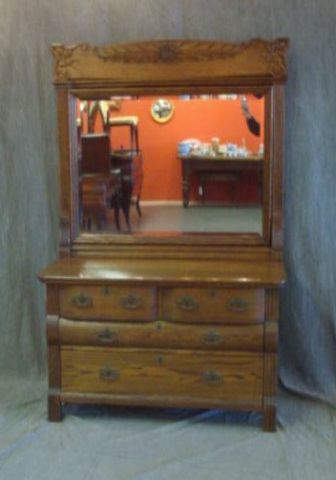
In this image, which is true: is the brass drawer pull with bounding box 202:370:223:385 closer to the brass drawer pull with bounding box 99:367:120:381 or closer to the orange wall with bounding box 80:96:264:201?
the brass drawer pull with bounding box 99:367:120:381

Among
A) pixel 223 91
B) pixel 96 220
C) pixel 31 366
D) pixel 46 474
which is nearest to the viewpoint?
pixel 46 474

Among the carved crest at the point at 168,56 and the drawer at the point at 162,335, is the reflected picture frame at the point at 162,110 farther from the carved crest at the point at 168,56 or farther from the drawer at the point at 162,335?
the drawer at the point at 162,335

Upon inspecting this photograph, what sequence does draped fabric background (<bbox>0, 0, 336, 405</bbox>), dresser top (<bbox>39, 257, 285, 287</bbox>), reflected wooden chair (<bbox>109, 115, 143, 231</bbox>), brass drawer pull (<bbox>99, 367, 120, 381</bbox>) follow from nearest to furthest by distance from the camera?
dresser top (<bbox>39, 257, 285, 287</bbox>), brass drawer pull (<bbox>99, 367, 120, 381</bbox>), draped fabric background (<bbox>0, 0, 336, 405</bbox>), reflected wooden chair (<bbox>109, 115, 143, 231</bbox>)

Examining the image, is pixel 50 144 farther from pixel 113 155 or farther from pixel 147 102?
pixel 147 102

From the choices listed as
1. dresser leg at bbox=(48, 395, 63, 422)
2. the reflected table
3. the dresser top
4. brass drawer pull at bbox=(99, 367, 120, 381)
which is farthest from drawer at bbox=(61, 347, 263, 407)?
the reflected table

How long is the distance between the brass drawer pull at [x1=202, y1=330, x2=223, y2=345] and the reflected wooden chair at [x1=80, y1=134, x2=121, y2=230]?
68 cm

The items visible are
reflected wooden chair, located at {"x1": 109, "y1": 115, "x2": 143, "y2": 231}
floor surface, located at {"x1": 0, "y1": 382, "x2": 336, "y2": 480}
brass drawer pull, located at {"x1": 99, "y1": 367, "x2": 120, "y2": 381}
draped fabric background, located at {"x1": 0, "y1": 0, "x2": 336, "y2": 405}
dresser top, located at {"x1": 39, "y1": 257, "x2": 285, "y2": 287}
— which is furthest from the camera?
reflected wooden chair, located at {"x1": 109, "y1": 115, "x2": 143, "y2": 231}

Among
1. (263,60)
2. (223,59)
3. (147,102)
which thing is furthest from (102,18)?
(263,60)

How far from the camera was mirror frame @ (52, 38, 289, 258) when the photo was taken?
8.16 ft

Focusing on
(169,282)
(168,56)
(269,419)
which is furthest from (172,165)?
(269,419)

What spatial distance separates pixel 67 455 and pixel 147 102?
1501 mm

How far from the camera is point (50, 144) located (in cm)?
275

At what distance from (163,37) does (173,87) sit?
0.25 meters

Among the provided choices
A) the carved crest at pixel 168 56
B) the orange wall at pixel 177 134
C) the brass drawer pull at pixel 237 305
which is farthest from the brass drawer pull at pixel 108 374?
the carved crest at pixel 168 56
